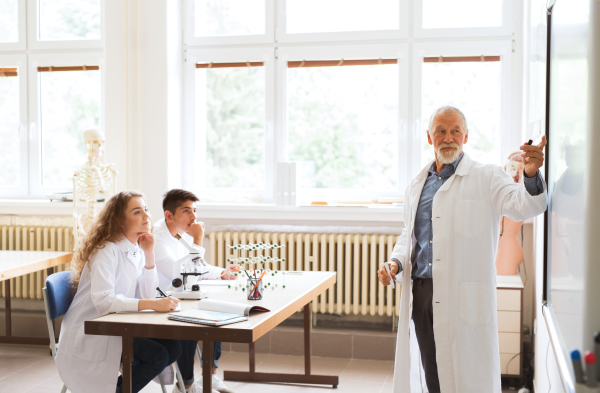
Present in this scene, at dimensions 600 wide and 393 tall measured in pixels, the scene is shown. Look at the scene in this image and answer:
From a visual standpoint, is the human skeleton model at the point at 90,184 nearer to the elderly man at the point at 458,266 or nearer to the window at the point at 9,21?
the window at the point at 9,21

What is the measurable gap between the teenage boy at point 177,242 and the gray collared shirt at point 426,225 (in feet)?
3.73

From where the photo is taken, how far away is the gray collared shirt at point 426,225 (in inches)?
100

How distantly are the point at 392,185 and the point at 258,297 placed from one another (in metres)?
2.05

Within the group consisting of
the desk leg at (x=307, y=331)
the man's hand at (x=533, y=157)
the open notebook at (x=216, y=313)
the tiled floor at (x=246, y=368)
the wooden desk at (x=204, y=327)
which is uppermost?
the man's hand at (x=533, y=157)

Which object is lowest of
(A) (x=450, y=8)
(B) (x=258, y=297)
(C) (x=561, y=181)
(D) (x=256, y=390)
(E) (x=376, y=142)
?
(D) (x=256, y=390)

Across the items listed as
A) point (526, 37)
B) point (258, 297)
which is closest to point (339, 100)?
point (526, 37)

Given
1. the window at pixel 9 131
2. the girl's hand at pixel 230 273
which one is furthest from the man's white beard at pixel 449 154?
the window at pixel 9 131

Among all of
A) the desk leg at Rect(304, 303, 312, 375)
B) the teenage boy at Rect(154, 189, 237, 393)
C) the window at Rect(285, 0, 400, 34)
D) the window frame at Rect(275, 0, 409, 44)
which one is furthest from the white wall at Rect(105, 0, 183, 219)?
the desk leg at Rect(304, 303, 312, 375)

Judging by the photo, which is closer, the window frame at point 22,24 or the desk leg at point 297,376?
the desk leg at point 297,376

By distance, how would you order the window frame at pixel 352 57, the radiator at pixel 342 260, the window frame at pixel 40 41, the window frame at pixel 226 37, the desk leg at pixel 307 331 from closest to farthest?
the desk leg at pixel 307 331, the radiator at pixel 342 260, the window frame at pixel 352 57, the window frame at pixel 226 37, the window frame at pixel 40 41

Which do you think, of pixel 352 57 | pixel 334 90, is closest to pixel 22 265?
pixel 334 90

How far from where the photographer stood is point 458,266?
243 centimetres

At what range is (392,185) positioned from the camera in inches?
178

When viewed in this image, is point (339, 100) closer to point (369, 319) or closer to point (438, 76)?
point (438, 76)
